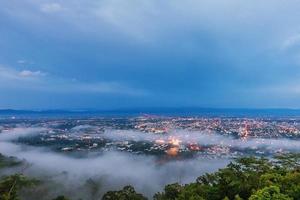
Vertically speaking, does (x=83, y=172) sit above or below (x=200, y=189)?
below

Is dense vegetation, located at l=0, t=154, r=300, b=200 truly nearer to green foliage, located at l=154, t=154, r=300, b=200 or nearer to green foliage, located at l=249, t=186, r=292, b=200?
green foliage, located at l=154, t=154, r=300, b=200

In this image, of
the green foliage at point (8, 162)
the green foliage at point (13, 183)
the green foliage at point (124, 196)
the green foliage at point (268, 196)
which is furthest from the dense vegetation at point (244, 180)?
the green foliage at point (8, 162)

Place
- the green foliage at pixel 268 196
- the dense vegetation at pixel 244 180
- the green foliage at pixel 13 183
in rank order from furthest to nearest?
1. the green foliage at pixel 13 183
2. the dense vegetation at pixel 244 180
3. the green foliage at pixel 268 196

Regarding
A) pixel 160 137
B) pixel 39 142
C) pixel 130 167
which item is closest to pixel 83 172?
pixel 130 167

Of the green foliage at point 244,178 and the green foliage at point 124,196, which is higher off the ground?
the green foliage at point 244,178

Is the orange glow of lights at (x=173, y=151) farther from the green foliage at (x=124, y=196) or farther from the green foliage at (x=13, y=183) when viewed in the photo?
the green foliage at (x=13, y=183)

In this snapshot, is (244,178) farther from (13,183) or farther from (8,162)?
(8,162)

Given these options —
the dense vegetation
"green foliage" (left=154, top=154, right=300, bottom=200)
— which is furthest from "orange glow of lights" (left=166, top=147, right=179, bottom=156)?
"green foliage" (left=154, top=154, right=300, bottom=200)

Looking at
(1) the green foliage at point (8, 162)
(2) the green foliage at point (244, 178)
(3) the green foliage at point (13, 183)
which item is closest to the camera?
(2) the green foliage at point (244, 178)

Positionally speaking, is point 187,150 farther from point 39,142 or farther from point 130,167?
point 39,142

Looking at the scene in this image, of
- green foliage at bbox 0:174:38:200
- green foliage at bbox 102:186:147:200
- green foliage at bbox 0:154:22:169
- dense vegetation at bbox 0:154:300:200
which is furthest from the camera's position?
green foliage at bbox 0:154:22:169

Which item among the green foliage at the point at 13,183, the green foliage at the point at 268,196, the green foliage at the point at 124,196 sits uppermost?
the green foliage at the point at 268,196
